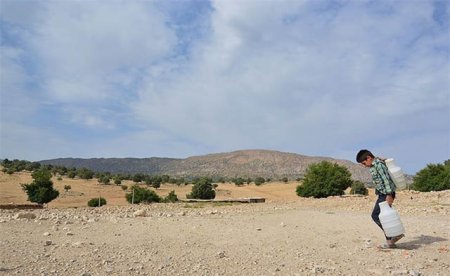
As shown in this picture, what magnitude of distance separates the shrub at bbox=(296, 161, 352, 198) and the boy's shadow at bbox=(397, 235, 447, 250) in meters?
24.5

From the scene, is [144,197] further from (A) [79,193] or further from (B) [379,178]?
(B) [379,178]

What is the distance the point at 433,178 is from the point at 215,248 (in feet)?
93.6

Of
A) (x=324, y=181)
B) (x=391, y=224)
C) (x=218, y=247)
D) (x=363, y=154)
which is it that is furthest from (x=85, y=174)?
(x=391, y=224)

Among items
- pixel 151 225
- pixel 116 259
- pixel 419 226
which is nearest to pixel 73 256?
pixel 116 259

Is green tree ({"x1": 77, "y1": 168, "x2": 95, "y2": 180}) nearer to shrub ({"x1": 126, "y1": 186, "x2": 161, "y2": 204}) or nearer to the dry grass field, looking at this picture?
the dry grass field

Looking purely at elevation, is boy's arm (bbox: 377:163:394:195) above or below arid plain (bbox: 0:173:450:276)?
above

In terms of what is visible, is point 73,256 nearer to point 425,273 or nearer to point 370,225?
point 425,273

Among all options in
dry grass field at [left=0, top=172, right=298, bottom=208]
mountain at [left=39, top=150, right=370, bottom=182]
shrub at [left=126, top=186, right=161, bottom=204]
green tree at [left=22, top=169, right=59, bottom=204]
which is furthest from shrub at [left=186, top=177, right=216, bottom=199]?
→ mountain at [left=39, top=150, right=370, bottom=182]

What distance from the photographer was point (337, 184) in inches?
1323

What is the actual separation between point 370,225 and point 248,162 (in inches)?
5102

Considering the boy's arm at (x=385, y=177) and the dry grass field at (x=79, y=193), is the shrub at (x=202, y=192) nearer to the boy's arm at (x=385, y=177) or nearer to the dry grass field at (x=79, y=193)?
the dry grass field at (x=79, y=193)

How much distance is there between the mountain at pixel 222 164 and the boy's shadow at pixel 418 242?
111786 mm

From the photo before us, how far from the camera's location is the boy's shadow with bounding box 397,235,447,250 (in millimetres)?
8391

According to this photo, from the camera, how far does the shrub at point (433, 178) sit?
31438 mm
